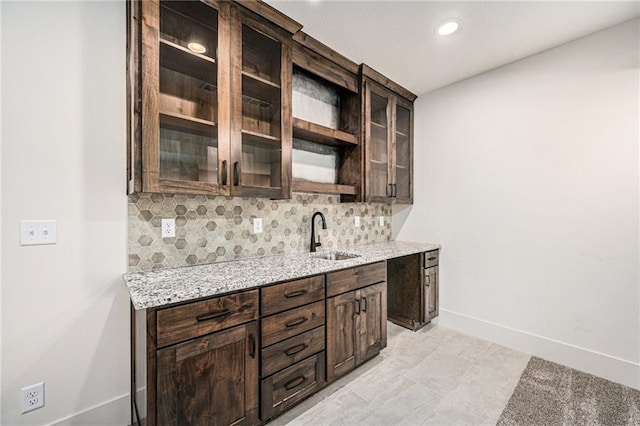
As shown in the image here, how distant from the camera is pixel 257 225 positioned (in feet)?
7.22

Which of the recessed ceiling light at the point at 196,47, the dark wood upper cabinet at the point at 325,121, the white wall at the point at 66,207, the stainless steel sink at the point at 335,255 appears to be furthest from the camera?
the stainless steel sink at the point at 335,255

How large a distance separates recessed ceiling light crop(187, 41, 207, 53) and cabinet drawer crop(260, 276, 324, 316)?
1436mm

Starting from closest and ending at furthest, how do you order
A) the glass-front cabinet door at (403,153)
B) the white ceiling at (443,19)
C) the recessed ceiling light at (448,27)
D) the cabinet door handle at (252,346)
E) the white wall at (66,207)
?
the white wall at (66,207) → the cabinet door handle at (252,346) → the white ceiling at (443,19) → the recessed ceiling light at (448,27) → the glass-front cabinet door at (403,153)

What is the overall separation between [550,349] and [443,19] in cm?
278

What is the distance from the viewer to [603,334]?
2.11 meters

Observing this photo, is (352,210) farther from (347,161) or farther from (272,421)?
(272,421)

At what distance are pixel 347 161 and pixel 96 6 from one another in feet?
6.67

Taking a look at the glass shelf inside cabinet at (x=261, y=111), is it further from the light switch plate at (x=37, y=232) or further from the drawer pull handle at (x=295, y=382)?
the drawer pull handle at (x=295, y=382)

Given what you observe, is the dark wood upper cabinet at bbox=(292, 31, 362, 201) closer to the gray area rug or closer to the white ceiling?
the white ceiling

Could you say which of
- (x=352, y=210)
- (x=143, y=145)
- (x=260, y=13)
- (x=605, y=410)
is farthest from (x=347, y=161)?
(x=605, y=410)

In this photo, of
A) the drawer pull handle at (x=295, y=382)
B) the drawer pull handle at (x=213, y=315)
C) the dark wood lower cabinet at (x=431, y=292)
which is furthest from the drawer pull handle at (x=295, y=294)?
the dark wood lower cabinet at (x=431, y=292)

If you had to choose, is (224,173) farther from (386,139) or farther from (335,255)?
(386,139)

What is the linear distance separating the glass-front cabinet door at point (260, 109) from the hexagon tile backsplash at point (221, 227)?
333mm

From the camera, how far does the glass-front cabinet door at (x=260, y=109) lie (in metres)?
1.73
